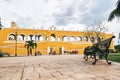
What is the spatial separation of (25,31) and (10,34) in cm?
375

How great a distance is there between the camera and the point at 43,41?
5272 centimetres

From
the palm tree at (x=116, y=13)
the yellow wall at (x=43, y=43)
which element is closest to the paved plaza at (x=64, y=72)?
the palm tree at (x=116, y=13)

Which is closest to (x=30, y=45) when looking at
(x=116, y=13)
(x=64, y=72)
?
(x=116, y=13)

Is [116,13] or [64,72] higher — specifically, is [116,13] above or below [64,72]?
above

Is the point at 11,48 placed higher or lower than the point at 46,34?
Result: lower

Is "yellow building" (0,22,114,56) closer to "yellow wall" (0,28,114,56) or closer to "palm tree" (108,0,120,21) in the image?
"yellow wall" (0,28,114,56)

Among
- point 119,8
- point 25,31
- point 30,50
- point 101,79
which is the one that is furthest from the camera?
point 25,31

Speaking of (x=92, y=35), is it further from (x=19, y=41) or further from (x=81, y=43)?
(x=19, y=41)

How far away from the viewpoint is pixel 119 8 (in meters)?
14.1

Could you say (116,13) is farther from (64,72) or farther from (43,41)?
(43,41)

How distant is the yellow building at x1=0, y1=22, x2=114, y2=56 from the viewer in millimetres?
49844

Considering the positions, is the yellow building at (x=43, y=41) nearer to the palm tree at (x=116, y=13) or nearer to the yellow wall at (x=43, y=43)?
the yellow wall at (x=43, y=43)

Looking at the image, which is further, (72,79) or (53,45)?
(53,45)

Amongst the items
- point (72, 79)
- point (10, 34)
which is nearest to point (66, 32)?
point (10, 34)
